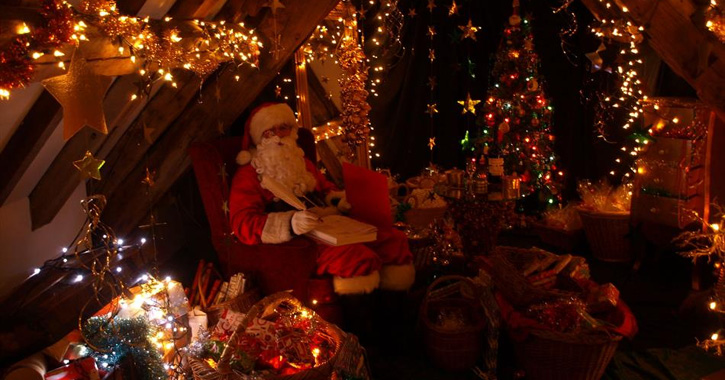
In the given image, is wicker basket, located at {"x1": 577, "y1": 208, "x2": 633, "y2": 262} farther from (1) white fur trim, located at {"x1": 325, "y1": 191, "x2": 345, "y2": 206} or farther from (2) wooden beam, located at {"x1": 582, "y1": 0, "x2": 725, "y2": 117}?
(1) white fur trim, located at {"x1": 325, "y1": 191, "x2": 345, "y2": 206}

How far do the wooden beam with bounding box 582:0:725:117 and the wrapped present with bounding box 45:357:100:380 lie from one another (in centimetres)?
266

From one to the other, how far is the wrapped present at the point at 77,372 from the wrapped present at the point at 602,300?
2.20 metres

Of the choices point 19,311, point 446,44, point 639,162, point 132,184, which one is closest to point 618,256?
point 639,162

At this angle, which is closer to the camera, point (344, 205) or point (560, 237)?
point (344, 205)

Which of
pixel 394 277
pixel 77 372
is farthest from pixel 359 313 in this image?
pixel 77 372

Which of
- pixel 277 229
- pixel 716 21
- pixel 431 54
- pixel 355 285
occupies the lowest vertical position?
pixel 355 285

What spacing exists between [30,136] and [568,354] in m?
2.46

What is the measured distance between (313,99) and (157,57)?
2395mm

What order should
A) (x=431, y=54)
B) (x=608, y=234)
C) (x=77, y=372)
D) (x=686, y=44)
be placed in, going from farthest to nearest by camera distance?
(x=431, y=54) → (x=608, y=234) → (x=686, y=44) → (x=77, y=372)

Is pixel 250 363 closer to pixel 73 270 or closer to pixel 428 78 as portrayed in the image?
pixel 73 270

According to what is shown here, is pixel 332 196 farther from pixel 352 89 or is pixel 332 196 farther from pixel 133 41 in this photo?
pixel 133 41

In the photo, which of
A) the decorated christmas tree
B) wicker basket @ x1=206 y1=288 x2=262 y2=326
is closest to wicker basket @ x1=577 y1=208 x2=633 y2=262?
the decorated christmas tree

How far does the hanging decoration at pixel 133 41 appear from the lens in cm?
165

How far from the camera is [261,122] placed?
10.9ft
